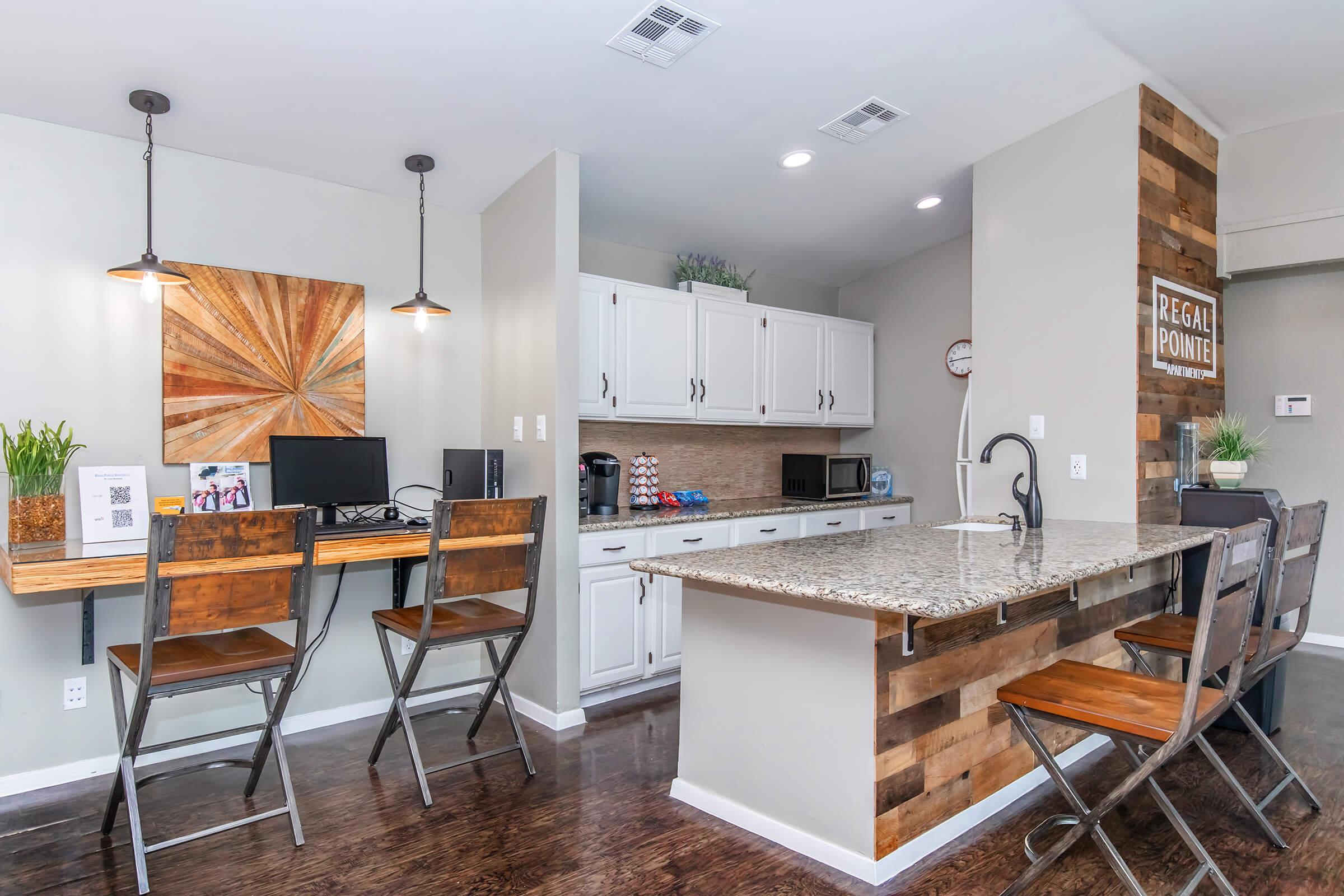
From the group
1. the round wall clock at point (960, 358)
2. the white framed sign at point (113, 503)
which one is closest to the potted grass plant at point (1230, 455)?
the round wall clock at point (960, 358)

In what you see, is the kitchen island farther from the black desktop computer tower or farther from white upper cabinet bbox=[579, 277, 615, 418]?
white upper cabinet bbox=[579, 277, 615, 418]

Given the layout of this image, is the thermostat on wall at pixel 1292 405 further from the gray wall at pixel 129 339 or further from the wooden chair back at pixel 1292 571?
the gray wall at pixel 129 339

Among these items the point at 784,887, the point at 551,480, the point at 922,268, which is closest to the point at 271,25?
the point at 551,480

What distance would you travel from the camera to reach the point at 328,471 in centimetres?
311

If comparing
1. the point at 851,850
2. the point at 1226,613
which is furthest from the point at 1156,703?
the point at 851,850

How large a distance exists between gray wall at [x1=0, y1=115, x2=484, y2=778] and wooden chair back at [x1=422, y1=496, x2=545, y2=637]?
0.98 m

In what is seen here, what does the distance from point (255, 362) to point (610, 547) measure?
65.6 inches

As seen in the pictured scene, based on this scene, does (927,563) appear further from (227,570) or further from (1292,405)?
(1292,405)

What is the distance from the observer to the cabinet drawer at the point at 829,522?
437cm

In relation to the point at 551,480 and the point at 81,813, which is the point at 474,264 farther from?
the point at 81,813

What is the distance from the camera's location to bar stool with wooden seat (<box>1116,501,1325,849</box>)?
2.18 meters

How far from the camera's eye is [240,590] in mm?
2139

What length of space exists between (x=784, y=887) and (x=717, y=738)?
49 cm

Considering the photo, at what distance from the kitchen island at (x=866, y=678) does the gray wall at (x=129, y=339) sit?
173 cm
